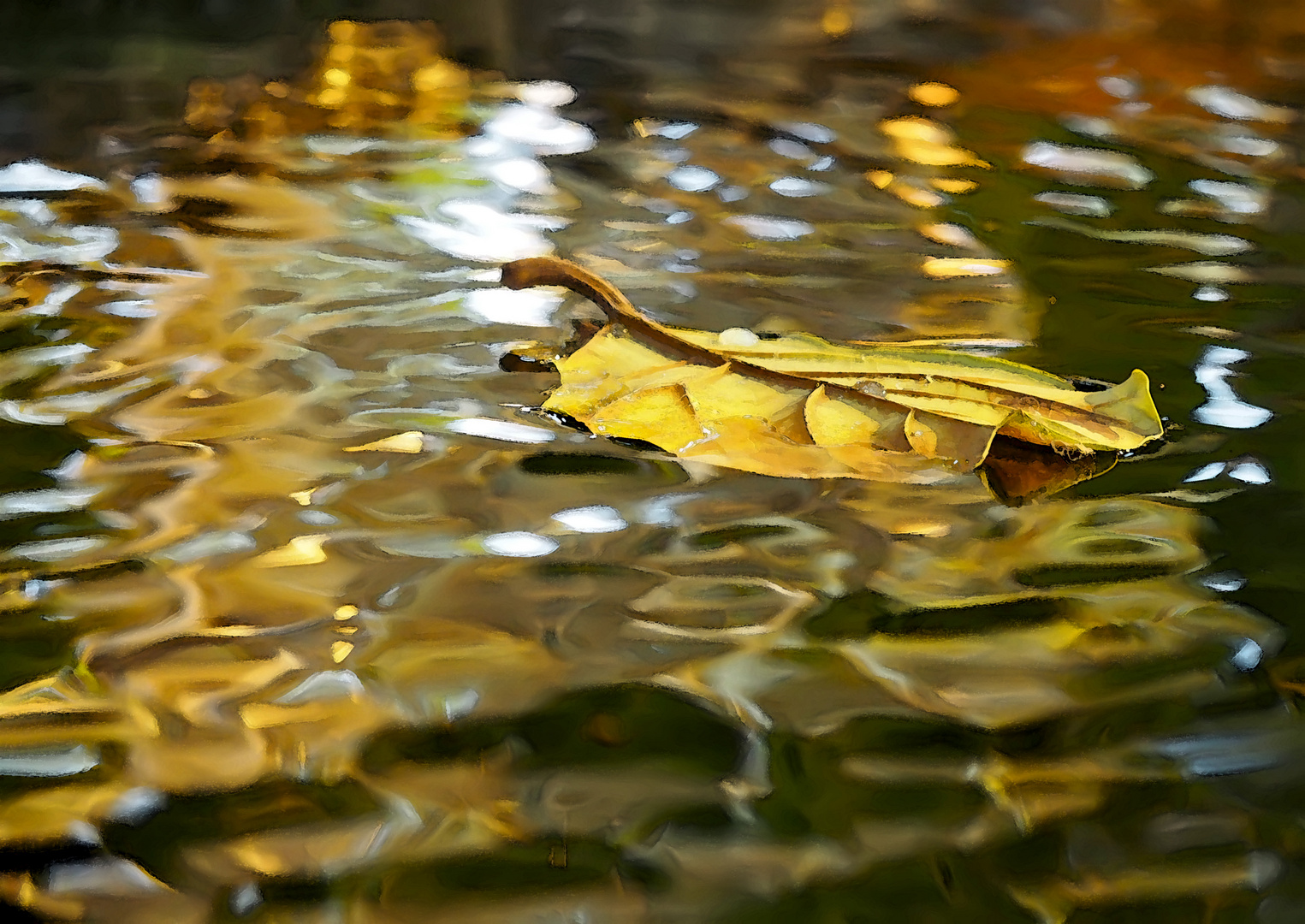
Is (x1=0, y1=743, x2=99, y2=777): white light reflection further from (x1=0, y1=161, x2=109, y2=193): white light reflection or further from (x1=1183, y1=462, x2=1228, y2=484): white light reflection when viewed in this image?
(x1=0, y1=161, x2=109, y2=193): white light reflection

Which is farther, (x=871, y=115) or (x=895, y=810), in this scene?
(x=871, y=115)

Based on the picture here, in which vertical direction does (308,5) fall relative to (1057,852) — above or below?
above

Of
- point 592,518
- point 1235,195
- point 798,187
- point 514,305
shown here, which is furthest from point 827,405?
point 1235,195

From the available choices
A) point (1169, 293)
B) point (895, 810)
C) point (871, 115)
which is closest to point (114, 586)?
point (895, 810)

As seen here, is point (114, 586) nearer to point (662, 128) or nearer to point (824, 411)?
point (824, 411)

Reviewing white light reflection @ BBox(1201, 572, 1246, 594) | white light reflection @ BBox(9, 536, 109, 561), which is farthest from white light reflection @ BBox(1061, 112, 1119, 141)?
white light reflection @ BBox(9, 536, 109, 561)

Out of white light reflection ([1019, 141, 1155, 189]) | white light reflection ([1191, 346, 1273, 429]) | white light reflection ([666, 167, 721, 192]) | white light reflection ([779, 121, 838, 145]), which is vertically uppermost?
white light reflection ([779, 121, 838, 145])

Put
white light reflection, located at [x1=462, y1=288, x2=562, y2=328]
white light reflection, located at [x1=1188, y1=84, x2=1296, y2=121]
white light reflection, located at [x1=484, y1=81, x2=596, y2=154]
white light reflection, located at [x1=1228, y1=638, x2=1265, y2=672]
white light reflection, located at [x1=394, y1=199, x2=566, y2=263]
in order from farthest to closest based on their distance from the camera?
white light reflection, located at [x1=1188, y1=84, x2=1296, y2=121] < white light reflection, located at [x1=484, y1=81, x2=596, y2=154] < white light reflection, located at [x1=394, y1=199, x2=566, y2=263] < white light reflection, located at [x1=462, y1=288, x2=562, y2=328] < white light reflection, located at [x1=1228, y1=638, x2=1265, y2=672]
